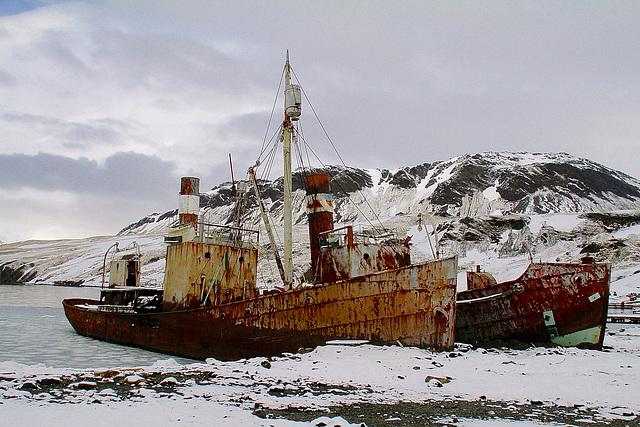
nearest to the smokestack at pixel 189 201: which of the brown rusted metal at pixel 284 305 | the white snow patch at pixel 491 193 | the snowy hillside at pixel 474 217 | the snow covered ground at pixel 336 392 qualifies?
the brown rusted metal at pixel 284 305

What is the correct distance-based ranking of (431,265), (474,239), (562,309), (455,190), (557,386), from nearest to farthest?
(557,386) → (431,265) → (562,309) → (474,239) → (455,190)

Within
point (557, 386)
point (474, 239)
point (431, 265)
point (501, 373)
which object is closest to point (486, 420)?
point (557, 386)

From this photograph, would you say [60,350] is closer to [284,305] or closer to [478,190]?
[284,305]

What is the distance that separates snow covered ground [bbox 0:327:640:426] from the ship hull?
1.14 meters

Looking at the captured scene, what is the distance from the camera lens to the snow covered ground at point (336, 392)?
6422 mm

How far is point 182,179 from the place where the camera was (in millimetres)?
22969

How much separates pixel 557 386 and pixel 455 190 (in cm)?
12623

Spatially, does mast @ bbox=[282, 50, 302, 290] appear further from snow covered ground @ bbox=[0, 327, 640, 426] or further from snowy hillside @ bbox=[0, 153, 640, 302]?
snow covered ground @ bbox=[0, 327, 640, 426]

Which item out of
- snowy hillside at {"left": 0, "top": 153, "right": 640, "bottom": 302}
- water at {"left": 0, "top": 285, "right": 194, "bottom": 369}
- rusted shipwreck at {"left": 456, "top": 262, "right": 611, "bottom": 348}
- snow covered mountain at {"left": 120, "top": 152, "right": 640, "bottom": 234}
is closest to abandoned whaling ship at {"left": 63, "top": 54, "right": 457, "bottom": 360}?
water at {"left": 0, "top": 285, "right": 194, "bottom": 369}

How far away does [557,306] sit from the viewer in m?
15.4

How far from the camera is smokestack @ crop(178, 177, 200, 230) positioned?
869 inches

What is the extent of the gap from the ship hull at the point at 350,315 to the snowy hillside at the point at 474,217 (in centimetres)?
808

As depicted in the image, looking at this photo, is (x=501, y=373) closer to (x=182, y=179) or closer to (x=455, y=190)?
(x=182, y=179)

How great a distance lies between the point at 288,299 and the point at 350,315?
2.01 meters
